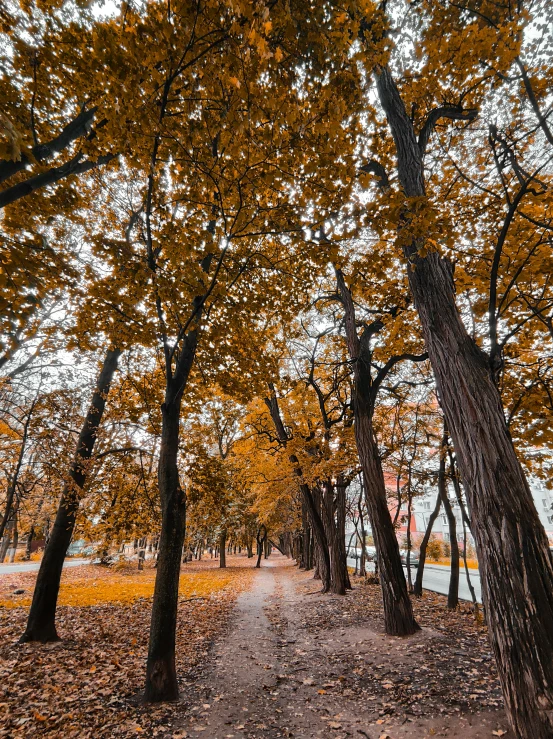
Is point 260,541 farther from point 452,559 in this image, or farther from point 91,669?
point 91,669

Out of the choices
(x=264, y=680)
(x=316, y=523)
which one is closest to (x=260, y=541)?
(x=316, y=523)

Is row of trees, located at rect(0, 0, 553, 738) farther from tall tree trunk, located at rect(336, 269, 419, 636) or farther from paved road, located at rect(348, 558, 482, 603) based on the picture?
paved road, located at rect(348, 558, 482, 603)

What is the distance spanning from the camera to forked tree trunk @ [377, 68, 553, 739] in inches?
Answer: 107

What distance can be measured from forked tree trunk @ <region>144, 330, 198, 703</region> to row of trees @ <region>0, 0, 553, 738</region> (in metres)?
0.03

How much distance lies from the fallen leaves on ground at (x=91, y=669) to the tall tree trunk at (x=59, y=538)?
1.06 ft

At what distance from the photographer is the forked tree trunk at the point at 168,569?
436 cm

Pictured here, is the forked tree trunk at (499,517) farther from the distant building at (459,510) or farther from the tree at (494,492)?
the distant building at (459,510)

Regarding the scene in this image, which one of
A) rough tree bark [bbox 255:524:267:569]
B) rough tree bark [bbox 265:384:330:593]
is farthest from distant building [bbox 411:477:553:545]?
rough tree bark [bbox 255:524:267:569]

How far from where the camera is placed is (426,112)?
5.44 m

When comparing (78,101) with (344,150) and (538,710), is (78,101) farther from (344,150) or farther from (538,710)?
(538,710)

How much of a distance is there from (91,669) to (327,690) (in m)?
3.51

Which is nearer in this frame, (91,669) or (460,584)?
(91,669)

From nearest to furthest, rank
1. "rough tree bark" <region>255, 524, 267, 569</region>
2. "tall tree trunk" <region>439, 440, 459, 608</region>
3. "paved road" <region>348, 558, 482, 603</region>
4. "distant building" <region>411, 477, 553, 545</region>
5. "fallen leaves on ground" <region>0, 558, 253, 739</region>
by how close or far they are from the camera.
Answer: "fallen leaves on ground" <region>0, 558, 253, 739</region>
"tall tree trunk" <region>439, 440, 459, 608</region>
"paved road" <region>348, 558, 482, 603</region>
"distant building" <region>411, 477, 553, 545</region>
"rough tree bark" <region>255, 524, 267, 569</region>

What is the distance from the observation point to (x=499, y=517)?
10.1 feet
